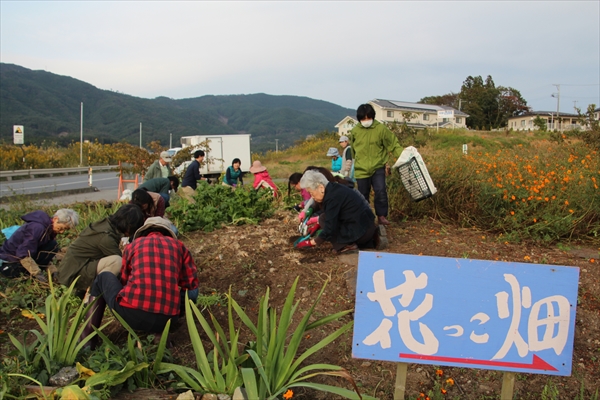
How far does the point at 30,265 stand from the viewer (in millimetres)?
4945

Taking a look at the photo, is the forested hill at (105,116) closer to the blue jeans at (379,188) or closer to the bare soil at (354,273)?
the blue jeans at (379,188)

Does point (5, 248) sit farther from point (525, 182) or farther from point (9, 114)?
point (9, 114)

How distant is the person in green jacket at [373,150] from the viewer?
6035 mm

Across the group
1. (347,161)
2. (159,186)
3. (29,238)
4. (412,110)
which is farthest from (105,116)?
(29,238)

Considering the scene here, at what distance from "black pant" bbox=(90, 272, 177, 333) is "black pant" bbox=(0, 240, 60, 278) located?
1.93 m

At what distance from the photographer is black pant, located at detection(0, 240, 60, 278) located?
5.07 meters

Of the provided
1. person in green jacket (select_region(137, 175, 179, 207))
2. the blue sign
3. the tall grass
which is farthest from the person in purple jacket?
the tall grass

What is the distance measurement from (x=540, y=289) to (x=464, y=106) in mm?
67737

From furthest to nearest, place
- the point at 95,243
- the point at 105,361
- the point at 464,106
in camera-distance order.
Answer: the point at 464,106 < the point at 95,243 < the point at 105,361

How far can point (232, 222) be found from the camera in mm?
6852

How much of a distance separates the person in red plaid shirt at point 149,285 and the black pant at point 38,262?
1.94m

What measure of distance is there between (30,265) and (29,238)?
0.26 m

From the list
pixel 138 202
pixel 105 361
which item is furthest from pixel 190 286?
pixel 138 202

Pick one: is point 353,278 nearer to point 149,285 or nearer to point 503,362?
point 149,285
